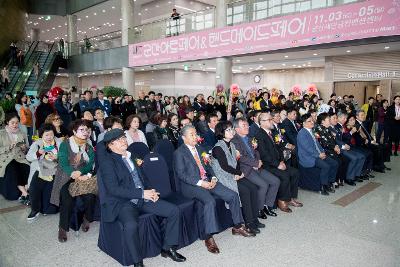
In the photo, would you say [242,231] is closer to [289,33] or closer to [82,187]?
[82,187]

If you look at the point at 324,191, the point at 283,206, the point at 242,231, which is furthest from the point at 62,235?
the point at 324,191

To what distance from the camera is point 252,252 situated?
10.0 feet

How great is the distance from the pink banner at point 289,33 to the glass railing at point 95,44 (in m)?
4.40

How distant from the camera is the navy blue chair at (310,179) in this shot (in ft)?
16.0

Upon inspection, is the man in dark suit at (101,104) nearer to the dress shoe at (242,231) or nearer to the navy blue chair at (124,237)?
the navy blue chair at (124,237)

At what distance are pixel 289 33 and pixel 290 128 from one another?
15.9 ft

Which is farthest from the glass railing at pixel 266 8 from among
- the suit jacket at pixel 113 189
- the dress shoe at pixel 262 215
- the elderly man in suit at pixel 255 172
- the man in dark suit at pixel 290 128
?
the suit jacket at pixel 113 189

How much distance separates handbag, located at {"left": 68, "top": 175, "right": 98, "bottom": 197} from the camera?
10.6ft

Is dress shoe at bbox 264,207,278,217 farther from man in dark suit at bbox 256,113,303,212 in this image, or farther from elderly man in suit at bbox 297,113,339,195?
elderly man in suit at bbox 297,113,339,195

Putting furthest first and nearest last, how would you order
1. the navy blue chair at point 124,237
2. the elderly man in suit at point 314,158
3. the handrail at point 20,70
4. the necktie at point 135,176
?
the handrail at point 20,70, the elderly man in suit at point 314,158, the necktie at point 135,176, the navy blue chair at point 124,237

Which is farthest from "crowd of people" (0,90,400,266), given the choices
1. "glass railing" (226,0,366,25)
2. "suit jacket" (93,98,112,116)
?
"glass railing" (226,0,366,25)

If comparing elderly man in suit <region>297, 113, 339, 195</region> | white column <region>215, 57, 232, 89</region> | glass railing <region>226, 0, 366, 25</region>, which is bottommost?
Result: elderly man in suit <region>297, 113, 339, 195</region>

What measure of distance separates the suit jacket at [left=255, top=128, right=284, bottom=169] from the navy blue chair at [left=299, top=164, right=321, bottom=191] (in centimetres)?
91

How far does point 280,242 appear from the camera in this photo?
10.7 ft
